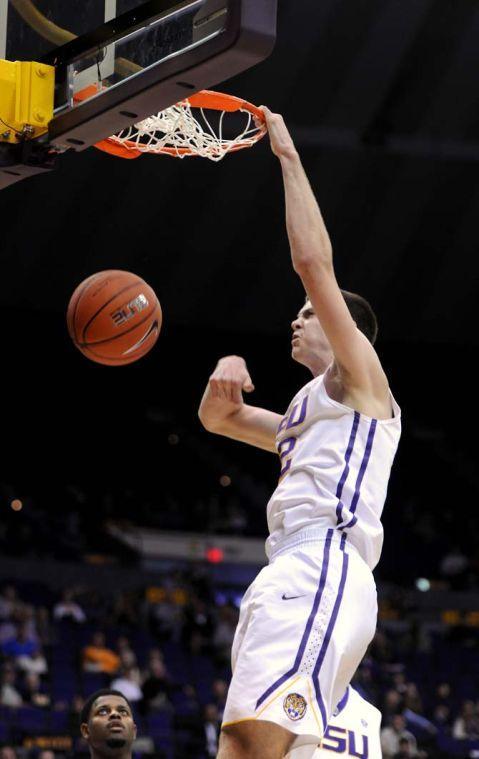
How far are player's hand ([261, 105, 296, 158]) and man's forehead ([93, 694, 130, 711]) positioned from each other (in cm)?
237

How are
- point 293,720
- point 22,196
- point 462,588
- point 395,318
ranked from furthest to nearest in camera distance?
1. point 462,588
2. point 395,318
3. point 22,196
4. point 293,720

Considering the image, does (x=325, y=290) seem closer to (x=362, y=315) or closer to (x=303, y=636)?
(x=362, y=315)

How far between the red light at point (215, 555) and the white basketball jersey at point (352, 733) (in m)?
16.7

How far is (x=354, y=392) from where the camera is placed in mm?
3566

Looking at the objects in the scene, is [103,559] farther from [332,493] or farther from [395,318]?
[332,493]

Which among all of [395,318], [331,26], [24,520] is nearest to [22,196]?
[331,26]

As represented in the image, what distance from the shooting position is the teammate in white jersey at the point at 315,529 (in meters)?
3.18

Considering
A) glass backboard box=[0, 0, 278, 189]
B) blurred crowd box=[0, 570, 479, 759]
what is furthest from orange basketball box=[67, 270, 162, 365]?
blurred crowd box=[0, 570, 479, 759]

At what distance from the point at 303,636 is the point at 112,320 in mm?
→ 1807

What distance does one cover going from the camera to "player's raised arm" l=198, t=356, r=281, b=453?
13.7ft

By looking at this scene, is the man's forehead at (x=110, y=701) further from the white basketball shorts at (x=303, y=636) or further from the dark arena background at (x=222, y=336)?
the dark arena background at (x=222, y=336)

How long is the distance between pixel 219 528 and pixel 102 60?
17.6 m

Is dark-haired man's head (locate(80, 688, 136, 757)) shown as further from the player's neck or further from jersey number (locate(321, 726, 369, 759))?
the player's neck

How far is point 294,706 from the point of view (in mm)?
3154
